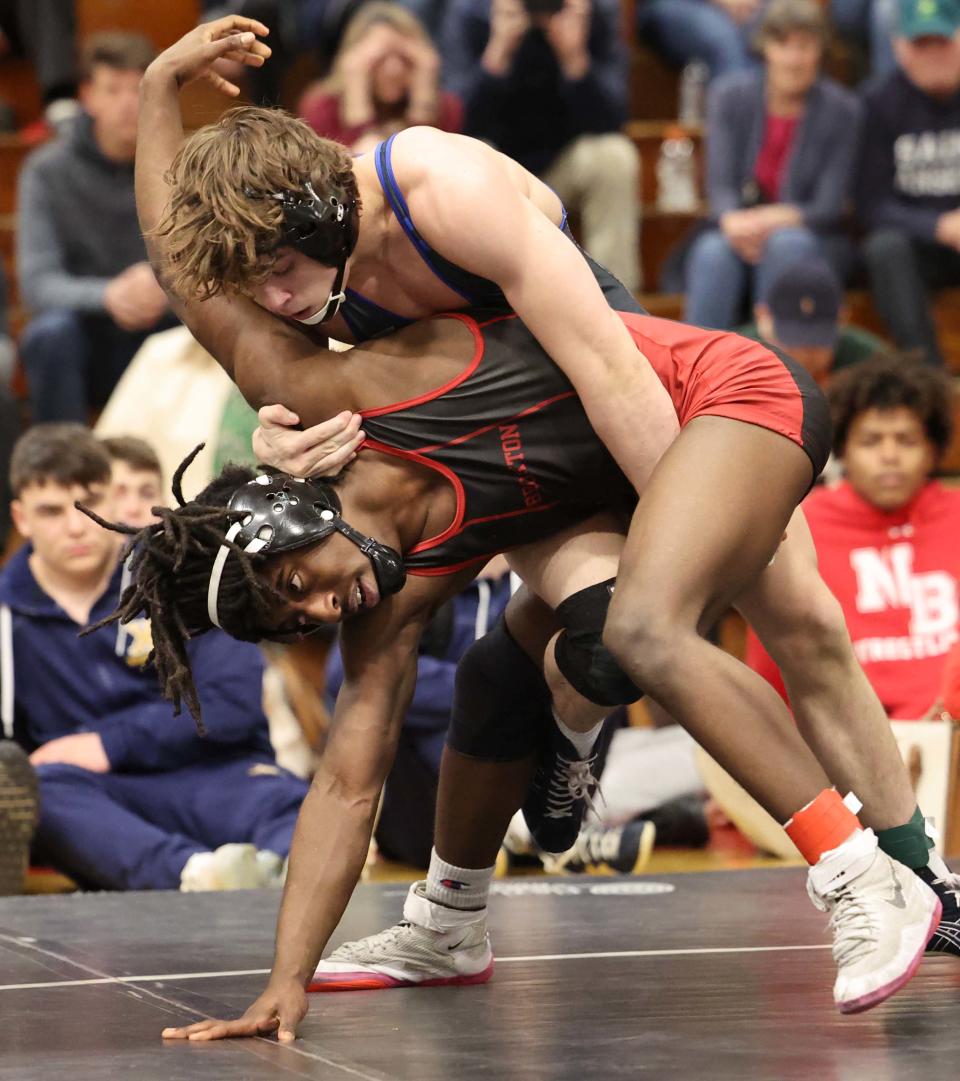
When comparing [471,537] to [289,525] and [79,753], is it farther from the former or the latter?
[79,753]

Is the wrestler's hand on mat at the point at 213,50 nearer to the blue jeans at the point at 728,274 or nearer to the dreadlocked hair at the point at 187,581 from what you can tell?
the dreadlocked hair at the point at 187,581

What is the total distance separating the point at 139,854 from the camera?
415 cm

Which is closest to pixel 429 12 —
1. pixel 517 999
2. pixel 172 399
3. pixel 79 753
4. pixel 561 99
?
pixel 561 99

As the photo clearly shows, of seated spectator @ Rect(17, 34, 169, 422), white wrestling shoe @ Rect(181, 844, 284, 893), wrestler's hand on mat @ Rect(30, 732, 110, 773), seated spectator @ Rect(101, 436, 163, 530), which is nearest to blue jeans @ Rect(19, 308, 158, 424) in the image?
seated spectator @ Rect(17, 34, 169, 422)

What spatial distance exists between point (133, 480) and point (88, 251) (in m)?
1.43

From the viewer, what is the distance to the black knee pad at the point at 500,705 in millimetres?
2889

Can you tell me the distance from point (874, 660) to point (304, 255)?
2481 millimetres

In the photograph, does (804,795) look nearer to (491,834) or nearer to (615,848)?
(491,834)

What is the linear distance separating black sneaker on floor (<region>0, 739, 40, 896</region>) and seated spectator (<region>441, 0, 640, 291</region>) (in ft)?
9.31

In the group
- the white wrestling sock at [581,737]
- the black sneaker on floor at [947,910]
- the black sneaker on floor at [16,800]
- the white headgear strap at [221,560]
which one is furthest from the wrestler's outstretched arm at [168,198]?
the black sneaker on floor at [16,800]

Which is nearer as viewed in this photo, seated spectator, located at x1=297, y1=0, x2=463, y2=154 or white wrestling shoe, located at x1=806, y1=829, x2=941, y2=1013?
white wrestling shoe, located at x1=806, y1=829, x2=941, y2=1013

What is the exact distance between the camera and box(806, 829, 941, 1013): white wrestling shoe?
90.2 inches

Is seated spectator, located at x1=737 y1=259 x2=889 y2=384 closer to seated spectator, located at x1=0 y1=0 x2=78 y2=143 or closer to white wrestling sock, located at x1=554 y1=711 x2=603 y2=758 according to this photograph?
seated spectator, located at x1=0 y1=0 x2=78 y2=143

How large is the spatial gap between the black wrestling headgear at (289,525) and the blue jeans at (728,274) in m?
3.42
